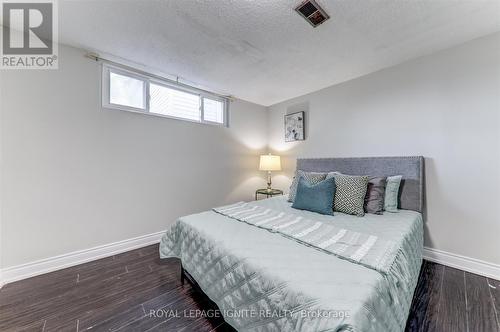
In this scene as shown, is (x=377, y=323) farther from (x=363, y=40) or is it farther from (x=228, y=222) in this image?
(x=363, y=40)

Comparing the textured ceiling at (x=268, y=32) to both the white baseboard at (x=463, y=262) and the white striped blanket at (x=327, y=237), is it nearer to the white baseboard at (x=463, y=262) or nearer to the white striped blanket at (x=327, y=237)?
the white striped blanket at (x=327, y=237)

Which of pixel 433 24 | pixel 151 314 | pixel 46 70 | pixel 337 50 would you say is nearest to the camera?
pixel 151 314

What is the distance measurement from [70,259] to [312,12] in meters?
3.35

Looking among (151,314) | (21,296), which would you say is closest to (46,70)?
(21,296)

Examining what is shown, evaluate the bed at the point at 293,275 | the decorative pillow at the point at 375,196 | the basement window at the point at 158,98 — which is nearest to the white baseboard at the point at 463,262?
the bed at the point at 293,275

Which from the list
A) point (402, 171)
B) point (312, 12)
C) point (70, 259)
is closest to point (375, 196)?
point (402, 171)

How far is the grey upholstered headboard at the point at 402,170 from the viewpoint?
2.21 m

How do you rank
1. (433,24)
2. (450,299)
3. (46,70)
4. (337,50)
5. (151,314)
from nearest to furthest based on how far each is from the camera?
(151,314) < (450,299) < (433,24) < (46,70) < (337,50)

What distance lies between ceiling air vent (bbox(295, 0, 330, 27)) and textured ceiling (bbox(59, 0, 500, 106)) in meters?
0.05

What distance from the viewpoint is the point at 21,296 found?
1631mm

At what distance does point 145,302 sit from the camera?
1.60 metres

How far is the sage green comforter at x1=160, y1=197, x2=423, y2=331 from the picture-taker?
31.4 inches

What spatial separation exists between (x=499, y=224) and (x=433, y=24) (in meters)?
1.96
